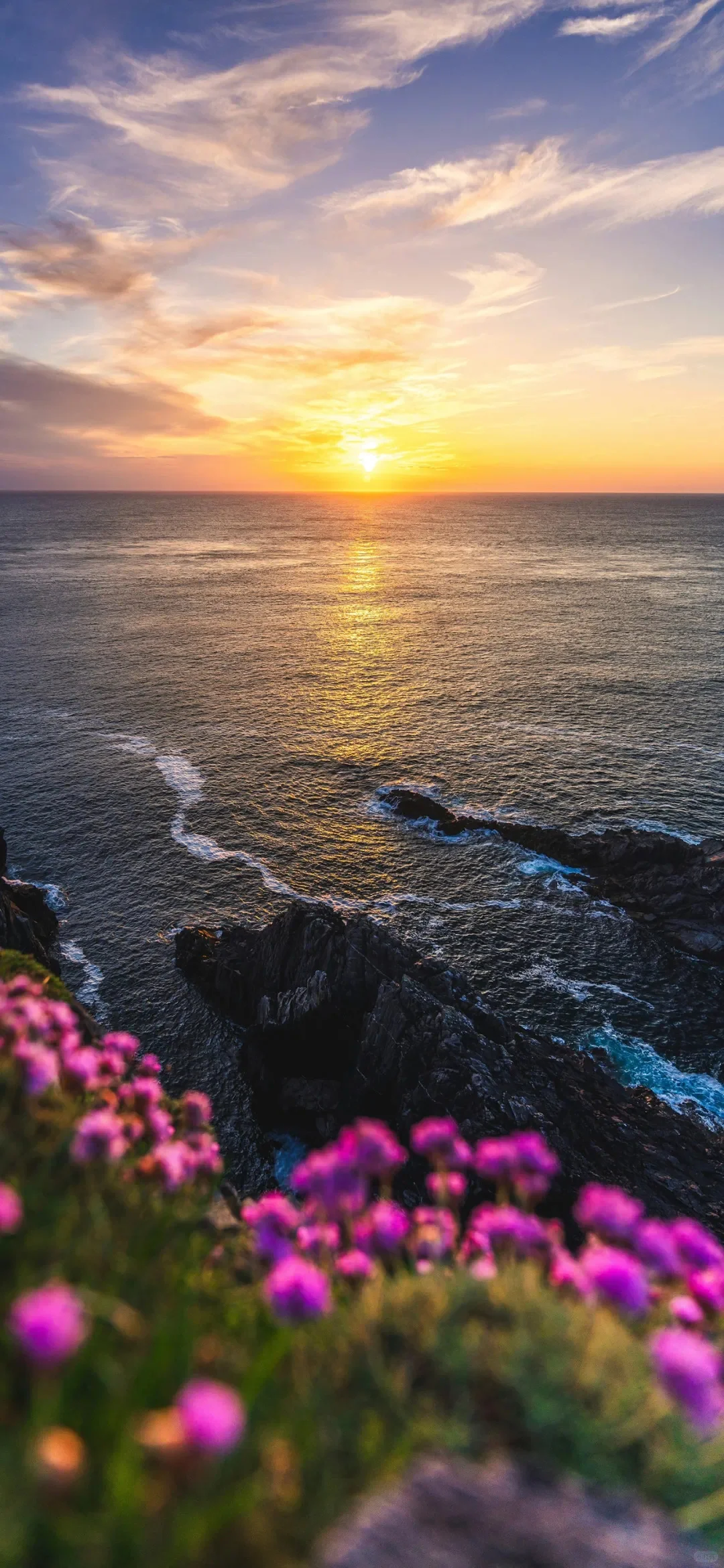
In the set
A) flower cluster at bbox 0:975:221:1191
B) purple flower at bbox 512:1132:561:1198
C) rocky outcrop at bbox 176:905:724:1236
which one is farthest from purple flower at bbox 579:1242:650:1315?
rocky outcrop at bbox 176:905:724:1236

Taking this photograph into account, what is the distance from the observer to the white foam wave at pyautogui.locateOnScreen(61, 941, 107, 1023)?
3379cm

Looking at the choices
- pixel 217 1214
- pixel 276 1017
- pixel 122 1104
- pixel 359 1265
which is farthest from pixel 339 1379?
pixel 276 1017

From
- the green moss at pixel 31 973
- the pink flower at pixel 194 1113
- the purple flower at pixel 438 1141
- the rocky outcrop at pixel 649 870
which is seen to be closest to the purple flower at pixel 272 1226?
the pink flower at pixel 194 1113

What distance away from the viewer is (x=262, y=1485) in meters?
4.04

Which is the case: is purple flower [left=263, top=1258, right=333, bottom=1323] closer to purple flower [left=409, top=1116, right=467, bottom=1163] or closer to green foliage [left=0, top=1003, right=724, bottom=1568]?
green foliage [left=0, top=1003, right=724, bottom=1568]

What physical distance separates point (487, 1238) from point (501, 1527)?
2799 millimetres


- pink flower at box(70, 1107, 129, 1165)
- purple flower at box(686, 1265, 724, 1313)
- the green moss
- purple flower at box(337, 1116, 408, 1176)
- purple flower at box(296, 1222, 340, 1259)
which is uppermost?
pink flower at box(70, 1107, 129, 1165)

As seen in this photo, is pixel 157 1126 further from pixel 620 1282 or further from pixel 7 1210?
pixel 620 1282

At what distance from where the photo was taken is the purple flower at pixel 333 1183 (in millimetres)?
6270

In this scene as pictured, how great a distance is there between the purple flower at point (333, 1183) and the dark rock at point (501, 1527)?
1891mm

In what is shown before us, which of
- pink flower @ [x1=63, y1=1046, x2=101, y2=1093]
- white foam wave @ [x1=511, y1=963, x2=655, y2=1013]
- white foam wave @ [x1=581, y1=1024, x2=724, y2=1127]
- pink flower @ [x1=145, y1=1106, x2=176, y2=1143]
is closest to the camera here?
pink flower @ [x1=63, y1=1046, x2=101, y2=1093]

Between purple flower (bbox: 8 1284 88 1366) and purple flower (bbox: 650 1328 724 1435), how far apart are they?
330 centimetres

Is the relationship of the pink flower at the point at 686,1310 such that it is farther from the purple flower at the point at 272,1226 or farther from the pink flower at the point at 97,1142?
the pink flower at the point at 97,1142

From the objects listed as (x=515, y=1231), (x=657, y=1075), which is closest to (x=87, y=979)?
(x=657, y=1075)
